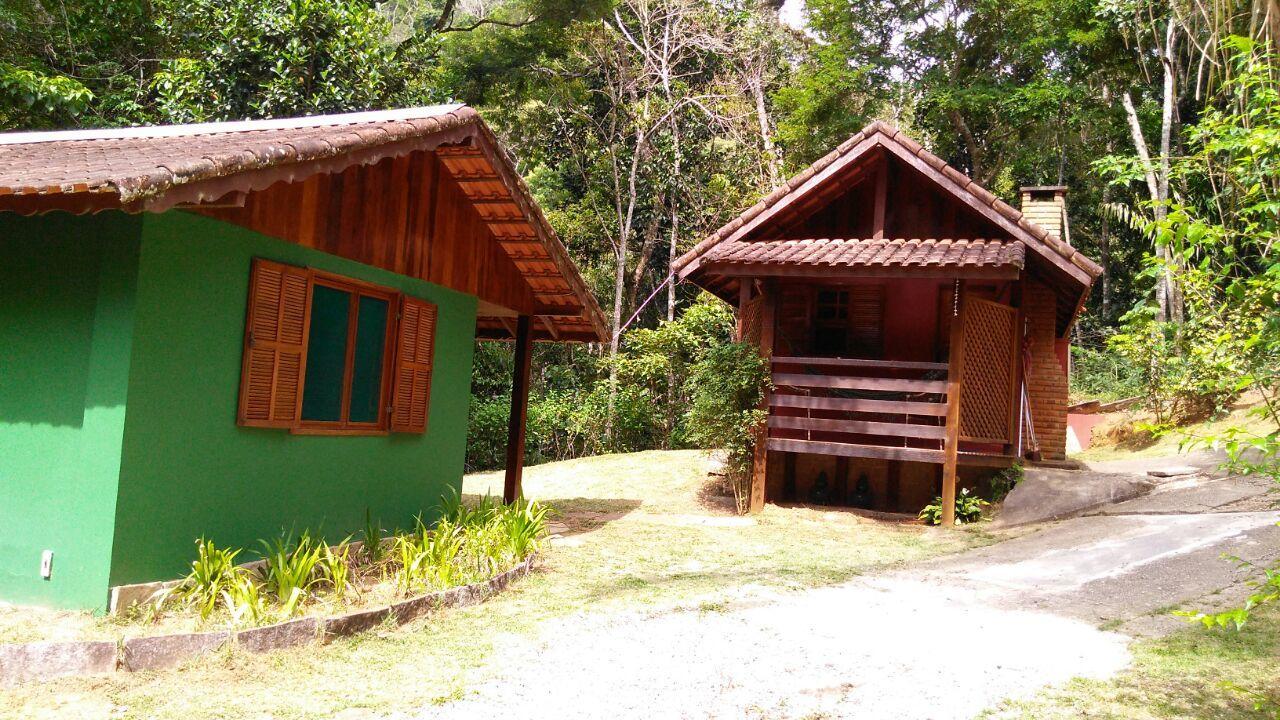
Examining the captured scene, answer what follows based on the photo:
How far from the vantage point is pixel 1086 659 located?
5.37 m

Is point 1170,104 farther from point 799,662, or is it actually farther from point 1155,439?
point 799,662

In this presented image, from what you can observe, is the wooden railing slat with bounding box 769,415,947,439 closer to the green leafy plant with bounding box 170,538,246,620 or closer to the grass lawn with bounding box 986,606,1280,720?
the grass lawn with bounding box 986,606,1280,720

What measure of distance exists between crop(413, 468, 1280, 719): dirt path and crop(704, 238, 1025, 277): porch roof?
3.40 metres

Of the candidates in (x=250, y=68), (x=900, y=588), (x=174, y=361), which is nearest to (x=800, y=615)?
(x=900, y=588)

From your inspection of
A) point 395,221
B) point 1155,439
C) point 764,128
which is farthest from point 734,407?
point 764,128

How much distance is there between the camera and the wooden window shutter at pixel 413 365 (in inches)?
318

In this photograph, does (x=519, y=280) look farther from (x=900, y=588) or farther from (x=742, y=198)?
(x=742, y=198)

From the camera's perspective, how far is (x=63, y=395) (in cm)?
559

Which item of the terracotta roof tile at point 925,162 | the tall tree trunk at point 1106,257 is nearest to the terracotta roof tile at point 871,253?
the terracotta roof tile at point 925,162

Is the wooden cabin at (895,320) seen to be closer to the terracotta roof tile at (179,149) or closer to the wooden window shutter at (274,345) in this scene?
the terracotta roof tile at (179,149)

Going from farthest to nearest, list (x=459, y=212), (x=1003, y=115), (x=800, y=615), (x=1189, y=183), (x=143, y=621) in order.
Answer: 1. (x=1003, y=115)
2. (x=1189, y=183)
3. (x=459, y=212)
4. (x=800, y=615)
5. (x=143, y=621)

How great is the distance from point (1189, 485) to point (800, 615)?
781 cm

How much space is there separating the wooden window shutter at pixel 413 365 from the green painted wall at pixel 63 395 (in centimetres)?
274

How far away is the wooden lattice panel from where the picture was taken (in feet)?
37.7
